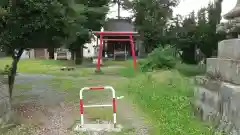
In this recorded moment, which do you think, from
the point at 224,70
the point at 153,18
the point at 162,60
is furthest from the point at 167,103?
the point at 153,18

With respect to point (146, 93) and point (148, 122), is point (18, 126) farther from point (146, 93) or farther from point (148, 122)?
point (146, 93)

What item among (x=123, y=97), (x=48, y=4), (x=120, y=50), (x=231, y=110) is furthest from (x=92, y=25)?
(x=231, y=110)

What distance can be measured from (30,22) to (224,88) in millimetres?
4781

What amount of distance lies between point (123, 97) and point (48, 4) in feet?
12.7

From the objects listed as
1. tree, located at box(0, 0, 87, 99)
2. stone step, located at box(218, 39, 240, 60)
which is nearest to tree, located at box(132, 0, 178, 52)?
tree, located at box(0, 0, 87, 99)

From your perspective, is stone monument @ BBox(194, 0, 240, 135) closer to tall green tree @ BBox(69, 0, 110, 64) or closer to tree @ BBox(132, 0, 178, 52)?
tall green tree @ BBox(69, 0, 110, 64)

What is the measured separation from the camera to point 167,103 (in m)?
7.96

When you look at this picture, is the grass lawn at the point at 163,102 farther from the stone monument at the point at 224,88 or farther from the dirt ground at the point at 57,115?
the stone monument at the point at 224,88

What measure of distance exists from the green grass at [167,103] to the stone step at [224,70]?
986 mm

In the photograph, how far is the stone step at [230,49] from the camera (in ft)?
16.9

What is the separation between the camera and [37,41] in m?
8.30

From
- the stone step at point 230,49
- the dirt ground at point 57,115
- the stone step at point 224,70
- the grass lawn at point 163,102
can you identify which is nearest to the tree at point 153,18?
the grass lawn at point 163,102

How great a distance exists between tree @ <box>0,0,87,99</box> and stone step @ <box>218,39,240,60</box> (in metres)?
4.11

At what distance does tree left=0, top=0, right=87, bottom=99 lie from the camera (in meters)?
7.20
